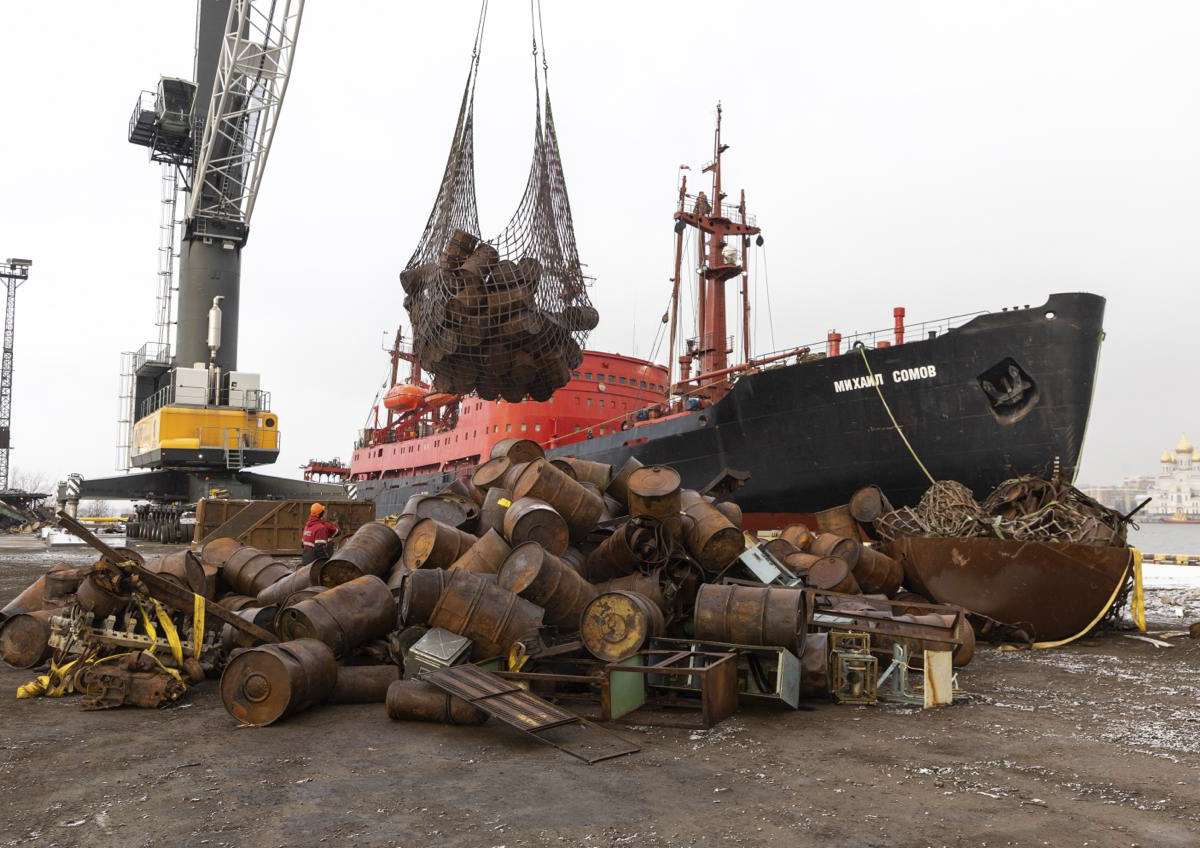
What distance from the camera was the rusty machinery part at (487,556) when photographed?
797 cm

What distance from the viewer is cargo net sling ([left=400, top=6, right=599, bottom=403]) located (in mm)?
10922

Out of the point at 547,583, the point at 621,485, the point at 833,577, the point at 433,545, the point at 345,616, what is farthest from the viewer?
the point at 833,577

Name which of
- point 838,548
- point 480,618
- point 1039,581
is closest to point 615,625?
point 480,618

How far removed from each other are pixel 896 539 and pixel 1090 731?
20.5 feet

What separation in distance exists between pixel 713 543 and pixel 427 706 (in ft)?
12.4

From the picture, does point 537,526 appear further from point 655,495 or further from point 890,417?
point 890,417

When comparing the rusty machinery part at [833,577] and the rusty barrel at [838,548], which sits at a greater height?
the rusty barrel at [838,548]

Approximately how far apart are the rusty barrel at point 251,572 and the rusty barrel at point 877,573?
751 centimetres

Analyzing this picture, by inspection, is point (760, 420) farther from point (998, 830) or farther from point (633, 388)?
point (998, 830)

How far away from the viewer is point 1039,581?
10406 millimetres

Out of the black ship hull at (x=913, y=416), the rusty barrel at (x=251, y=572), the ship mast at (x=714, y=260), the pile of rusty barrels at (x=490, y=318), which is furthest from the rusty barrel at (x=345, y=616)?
the ship mast at (x=714, y=260)

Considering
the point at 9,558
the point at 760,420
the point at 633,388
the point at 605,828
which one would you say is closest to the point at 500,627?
the point at 605,828

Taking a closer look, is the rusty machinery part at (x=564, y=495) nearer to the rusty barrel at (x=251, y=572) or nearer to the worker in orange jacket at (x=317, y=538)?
the worker in orange jacket at (x=317, y=538)

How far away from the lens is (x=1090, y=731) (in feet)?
20.0
